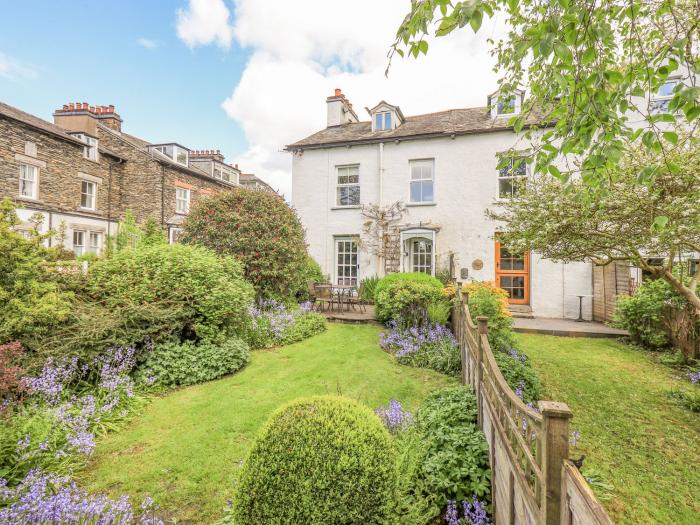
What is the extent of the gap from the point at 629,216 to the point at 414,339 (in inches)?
174

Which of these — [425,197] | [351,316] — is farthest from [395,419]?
[425,197]

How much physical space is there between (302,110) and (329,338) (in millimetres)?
26049

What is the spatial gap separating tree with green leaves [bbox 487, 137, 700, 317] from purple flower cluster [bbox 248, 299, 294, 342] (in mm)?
5793

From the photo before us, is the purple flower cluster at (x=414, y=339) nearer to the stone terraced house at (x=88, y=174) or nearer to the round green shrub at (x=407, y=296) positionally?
the round green shrub at (x=407, y=296)

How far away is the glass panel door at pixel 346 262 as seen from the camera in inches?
569

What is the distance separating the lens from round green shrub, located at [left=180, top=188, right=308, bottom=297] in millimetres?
9422

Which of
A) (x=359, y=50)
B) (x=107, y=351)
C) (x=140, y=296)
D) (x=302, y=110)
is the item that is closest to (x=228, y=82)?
(x=359, y=50)

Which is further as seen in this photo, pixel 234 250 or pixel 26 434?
pixel 234 250

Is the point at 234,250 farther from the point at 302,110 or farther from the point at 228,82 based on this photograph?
the point at 302,110

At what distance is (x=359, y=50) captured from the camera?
31.3 feet

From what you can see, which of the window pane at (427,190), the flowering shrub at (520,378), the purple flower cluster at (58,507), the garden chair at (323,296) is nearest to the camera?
the purple flower cluster at (58,507)

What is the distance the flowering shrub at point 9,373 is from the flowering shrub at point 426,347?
598 cm

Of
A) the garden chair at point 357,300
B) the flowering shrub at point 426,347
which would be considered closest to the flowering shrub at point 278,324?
the garden chair at point 357,300

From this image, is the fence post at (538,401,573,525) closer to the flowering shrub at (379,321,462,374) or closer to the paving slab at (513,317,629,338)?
the flowering shrub at (379,321,462,374)
